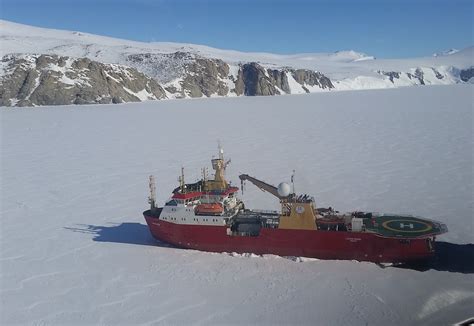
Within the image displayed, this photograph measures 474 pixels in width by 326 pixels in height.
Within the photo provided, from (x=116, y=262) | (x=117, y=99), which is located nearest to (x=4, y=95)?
(x=117, y=99)

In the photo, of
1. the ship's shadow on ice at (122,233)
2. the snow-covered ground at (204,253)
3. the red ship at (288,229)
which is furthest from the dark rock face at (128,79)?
the red ship at (288,229)

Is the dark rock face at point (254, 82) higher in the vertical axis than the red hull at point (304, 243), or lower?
higher

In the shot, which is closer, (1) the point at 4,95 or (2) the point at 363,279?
(2) the point at 363,279

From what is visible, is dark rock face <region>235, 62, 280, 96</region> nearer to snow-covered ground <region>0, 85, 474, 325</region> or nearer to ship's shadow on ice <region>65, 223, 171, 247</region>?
snow-covered ground <region>0, 85, 474, 325</region>

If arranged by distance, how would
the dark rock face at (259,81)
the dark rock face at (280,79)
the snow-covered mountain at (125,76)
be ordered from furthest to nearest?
1. the dark rock face at (280,79)
2. the dark rock face at (259,81)
3. the snow-covered mountain at (125,76)

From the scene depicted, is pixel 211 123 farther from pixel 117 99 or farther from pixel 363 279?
pixel 117 99

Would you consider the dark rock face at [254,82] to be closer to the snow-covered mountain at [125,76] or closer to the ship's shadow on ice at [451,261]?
the snow-covered mountain at [125,76]
